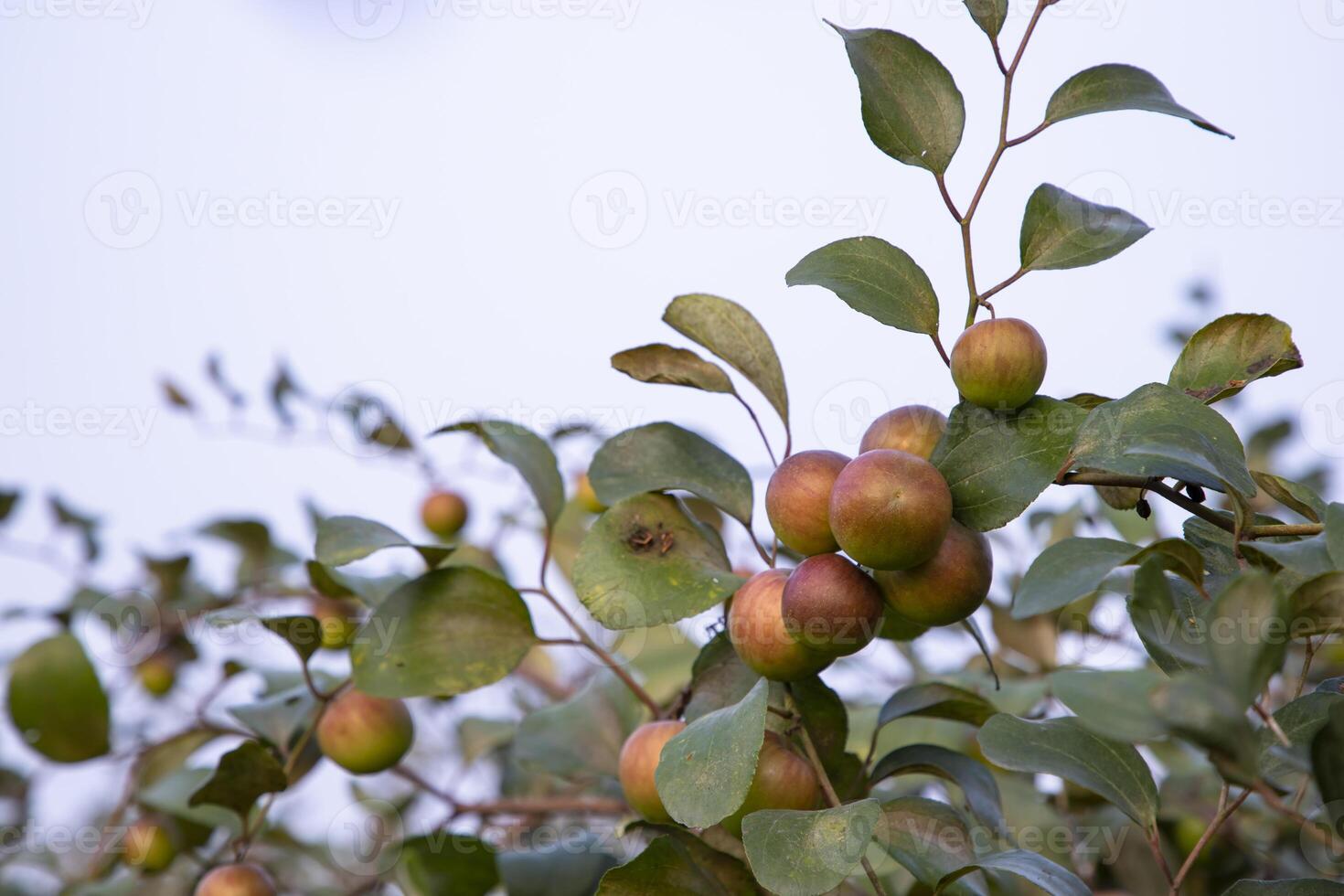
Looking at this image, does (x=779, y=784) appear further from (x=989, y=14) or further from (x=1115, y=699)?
(x=989, y=14)

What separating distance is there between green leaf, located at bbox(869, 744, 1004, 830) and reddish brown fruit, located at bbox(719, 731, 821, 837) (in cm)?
8

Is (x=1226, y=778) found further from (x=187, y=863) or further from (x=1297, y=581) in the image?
(x=187, y=863)

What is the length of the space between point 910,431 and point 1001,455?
0.07m

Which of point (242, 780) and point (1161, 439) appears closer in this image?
point (1161, 439)

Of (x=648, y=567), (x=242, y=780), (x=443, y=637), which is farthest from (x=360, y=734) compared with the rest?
(x=648, y=567)

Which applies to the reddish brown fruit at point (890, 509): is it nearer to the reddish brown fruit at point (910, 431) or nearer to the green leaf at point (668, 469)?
the reddish brown fruit at point (910, 431)

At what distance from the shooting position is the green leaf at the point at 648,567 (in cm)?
72

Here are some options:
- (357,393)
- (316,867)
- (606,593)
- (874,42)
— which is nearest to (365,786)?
(316,867)

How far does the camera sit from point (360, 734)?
104 centimetres

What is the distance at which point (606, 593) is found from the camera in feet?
2.39

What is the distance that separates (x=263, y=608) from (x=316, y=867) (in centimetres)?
54

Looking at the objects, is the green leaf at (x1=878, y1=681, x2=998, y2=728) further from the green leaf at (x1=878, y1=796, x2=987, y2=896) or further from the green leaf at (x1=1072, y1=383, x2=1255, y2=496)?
the green leaf at (x1=1072, y1=383, x2=1255, y2=496)

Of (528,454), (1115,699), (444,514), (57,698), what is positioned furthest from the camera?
(444,514)

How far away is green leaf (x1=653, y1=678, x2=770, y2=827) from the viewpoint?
59 cm
